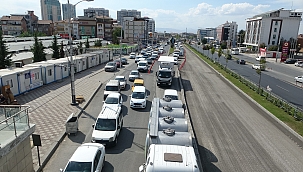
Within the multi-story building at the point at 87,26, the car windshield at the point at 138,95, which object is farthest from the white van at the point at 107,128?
the multi-story building at the point at 87,26

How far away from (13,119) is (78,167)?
3.14 metres

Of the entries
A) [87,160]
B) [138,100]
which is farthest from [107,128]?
[138,100]

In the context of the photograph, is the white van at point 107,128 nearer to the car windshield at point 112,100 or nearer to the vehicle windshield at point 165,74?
the car windshield at point 112,100

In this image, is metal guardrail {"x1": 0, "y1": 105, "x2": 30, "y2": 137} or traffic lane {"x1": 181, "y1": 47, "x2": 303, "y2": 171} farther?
traffic lane {"x1": 181, "y1": 47, "x2": 303, "y2": 171}

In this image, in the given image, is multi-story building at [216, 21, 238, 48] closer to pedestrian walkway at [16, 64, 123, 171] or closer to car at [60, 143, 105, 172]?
pedestrian walkway at [16, 64, 123, 171]

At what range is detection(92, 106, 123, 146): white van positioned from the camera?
40.5 feet

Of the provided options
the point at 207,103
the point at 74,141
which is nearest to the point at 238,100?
the point at 207,103

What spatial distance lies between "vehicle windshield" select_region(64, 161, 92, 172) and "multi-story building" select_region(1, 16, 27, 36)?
11544 centimetres

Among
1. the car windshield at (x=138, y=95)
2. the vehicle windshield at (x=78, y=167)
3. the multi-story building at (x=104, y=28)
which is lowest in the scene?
the vehicle windshield at (x=78, y=167)

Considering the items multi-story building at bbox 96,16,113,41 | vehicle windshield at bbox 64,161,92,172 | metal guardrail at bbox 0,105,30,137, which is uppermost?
multi-story building at bbox 96,16,113,41

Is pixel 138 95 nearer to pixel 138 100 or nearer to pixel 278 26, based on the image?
pixel 138 100

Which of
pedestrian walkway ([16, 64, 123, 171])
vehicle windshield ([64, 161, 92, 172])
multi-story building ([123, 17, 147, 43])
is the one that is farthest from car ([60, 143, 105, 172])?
multi-story building ([123, 17, 147, 43])

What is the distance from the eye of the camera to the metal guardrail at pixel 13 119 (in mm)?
8562

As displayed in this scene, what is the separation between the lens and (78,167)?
9.23 metres
